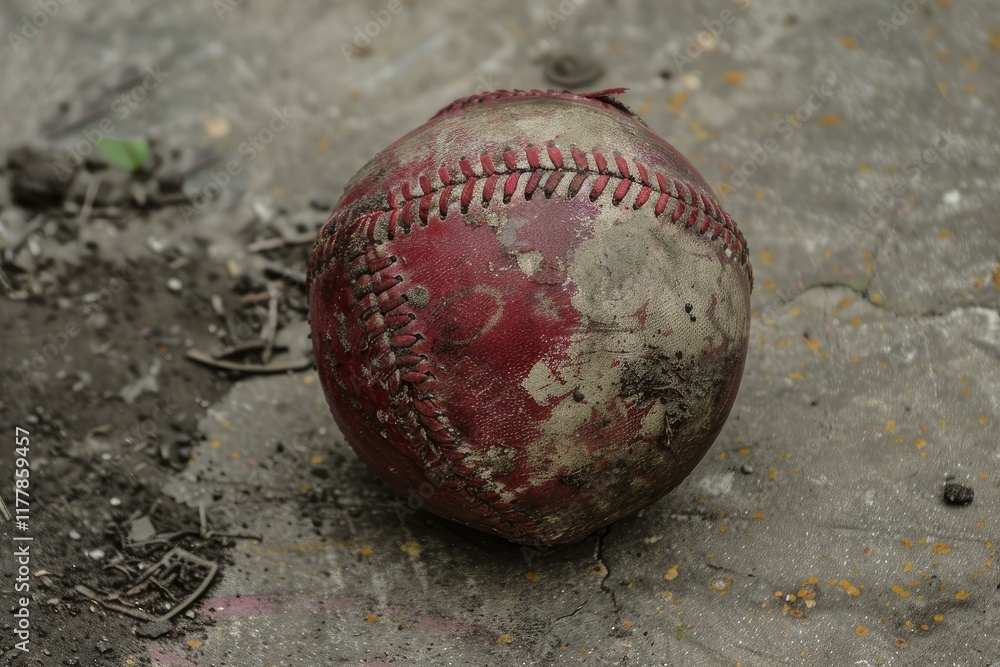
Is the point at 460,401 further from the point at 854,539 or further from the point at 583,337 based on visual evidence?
the point at 854,539

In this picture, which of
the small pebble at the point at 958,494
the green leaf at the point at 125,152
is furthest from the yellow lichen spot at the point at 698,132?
the green leaf at the point at 125,152

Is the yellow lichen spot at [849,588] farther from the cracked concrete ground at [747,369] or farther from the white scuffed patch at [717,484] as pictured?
the white scuffed patch at [717,484]

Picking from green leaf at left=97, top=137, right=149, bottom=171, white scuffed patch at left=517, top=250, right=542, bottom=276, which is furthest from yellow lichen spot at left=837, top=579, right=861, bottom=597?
green leaf at left=97, top=137, right=149, bottom=171

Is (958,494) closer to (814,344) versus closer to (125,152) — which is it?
(814,344)

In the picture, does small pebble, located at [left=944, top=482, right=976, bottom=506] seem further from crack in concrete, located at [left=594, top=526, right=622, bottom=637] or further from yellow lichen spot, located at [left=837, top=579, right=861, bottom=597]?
crack in concrete, located at [left=594, top=526, right=622, bottom=637]

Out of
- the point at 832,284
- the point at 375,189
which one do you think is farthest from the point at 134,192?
the point at 832,284

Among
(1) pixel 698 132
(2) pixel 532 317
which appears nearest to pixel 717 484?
(2) pixel 532 317
